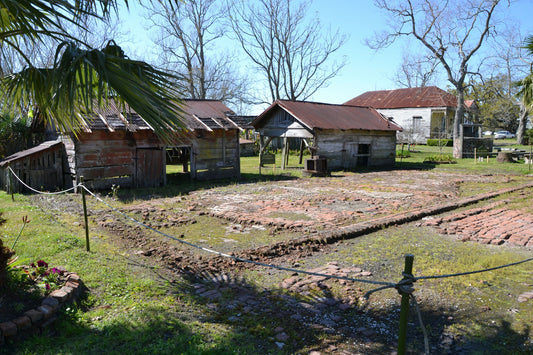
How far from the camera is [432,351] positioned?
3924mm

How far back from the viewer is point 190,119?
16.7m

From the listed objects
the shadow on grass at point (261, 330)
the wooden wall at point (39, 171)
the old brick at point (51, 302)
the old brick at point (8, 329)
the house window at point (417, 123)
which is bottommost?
the shadow on grass at point (261, 330)

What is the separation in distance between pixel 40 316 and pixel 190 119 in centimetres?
1327

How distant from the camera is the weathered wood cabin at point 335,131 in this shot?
21.6m

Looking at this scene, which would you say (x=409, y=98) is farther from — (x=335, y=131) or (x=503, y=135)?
(x=335, y=131)

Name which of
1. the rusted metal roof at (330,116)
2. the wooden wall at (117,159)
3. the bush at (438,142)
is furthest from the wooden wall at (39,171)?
the bush at (438,142)

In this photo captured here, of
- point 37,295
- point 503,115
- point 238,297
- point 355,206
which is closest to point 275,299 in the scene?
point 238,297

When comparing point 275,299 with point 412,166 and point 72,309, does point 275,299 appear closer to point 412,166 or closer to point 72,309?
point 72,309

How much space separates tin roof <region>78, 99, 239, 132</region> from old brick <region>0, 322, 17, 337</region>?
958 centimetres

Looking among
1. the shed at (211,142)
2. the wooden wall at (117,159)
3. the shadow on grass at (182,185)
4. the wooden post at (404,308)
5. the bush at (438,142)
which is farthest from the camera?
the bush at (438,142)

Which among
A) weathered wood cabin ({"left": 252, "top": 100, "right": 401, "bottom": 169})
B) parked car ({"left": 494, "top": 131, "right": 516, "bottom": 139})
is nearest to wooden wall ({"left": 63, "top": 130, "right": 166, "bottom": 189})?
weathered wood cabin ({"left": 252, "top": 100, "right": 401, "bottom": 169})

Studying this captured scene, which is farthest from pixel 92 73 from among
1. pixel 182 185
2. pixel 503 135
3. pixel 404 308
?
pixel 503 135

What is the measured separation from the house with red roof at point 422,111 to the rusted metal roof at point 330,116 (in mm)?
17158

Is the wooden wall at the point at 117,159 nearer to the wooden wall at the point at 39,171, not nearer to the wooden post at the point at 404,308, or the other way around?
the wooden wall at the point at 39,171
